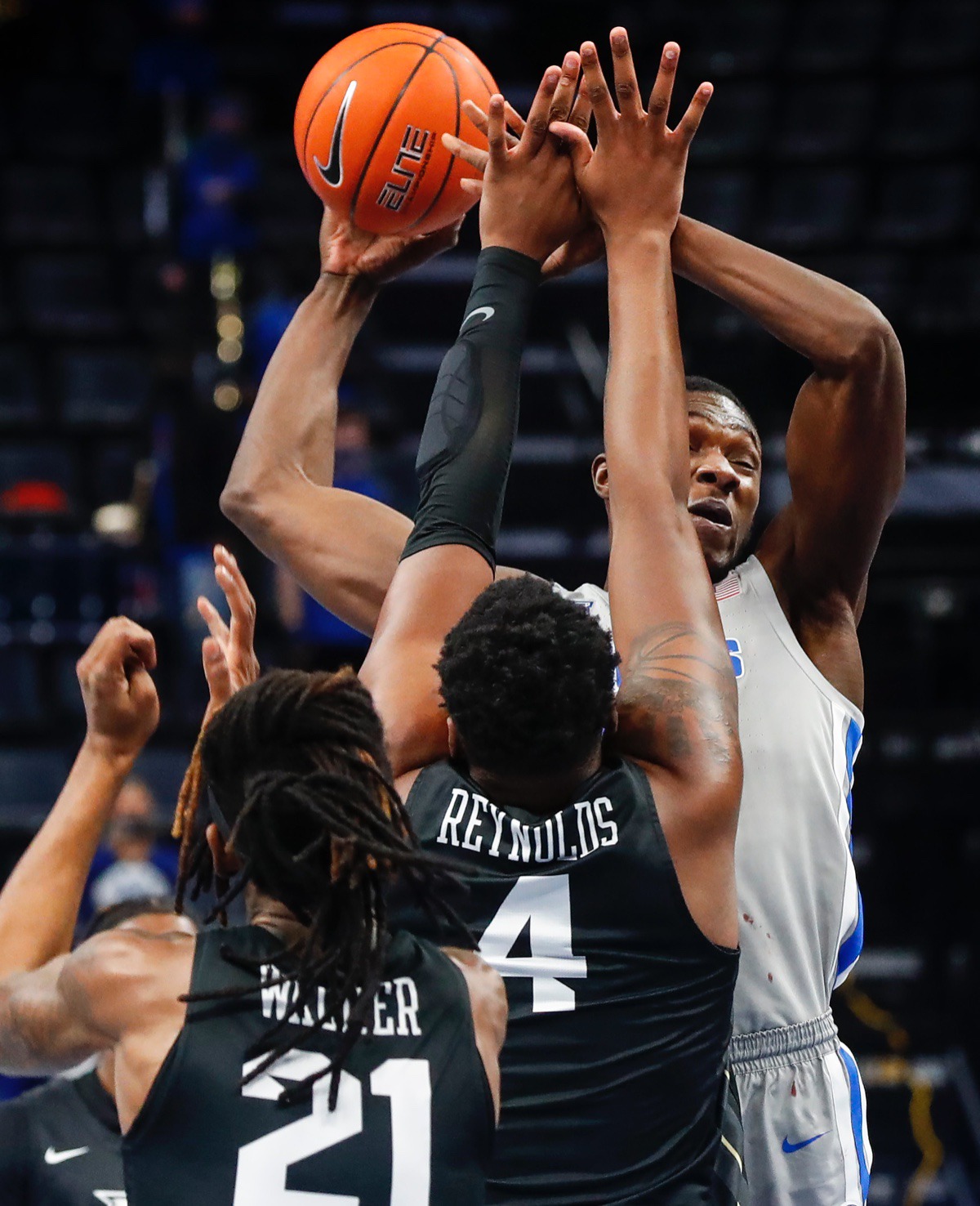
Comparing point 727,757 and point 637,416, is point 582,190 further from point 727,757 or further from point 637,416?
point 727,757

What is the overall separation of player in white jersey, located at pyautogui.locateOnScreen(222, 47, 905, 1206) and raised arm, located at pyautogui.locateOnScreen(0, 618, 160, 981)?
2.51 ft

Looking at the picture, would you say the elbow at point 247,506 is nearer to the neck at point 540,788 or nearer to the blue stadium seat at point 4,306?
the neck at point 540,788

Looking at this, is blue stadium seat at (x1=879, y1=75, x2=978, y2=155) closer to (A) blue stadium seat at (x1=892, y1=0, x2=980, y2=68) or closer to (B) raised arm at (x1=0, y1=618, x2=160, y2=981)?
(A) blue stadium seat at (x1=892, y1=0, x2=980, y2=68)

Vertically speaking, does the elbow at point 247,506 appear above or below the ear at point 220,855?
above

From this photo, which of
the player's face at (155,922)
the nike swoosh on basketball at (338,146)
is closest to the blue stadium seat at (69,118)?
the player's face at (155,922)

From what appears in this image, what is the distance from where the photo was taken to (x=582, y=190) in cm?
280

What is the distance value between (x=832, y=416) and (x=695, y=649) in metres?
0.60

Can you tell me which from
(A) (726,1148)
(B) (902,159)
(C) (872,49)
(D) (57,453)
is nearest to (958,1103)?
(A) (726,1148)

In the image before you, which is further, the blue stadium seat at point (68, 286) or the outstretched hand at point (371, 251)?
the blue stadium seat at point (68, 286)

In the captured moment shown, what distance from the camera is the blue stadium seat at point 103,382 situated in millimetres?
9750

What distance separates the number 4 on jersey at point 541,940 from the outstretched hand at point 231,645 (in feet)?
1.81

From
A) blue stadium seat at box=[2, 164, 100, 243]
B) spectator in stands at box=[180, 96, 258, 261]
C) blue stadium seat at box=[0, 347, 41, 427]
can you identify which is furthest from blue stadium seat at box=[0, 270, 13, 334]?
spectator in stands at box=[180, 96, 258, 261]

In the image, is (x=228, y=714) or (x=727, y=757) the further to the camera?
(x=727, y=757)

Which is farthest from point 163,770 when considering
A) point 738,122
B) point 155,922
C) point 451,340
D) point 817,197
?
point 738,122
